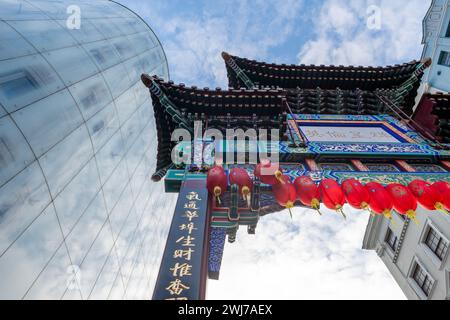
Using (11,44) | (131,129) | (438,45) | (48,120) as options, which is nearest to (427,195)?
(48,120)

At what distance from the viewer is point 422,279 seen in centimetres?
1485

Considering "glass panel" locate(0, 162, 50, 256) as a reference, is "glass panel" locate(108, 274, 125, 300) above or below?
below

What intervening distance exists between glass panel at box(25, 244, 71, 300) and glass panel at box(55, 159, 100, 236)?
91 cm

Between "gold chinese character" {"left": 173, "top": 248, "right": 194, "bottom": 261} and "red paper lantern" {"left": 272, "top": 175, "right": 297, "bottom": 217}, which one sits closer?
"gold chinese character" {"left": 173, "top": 248, "right": 194, "bottom": 261}

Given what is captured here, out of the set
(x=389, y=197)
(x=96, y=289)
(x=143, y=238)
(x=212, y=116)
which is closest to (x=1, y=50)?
(x=212, y=116)

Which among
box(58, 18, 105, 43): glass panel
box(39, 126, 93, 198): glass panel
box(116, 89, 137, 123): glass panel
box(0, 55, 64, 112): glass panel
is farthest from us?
box(116, 89, 137, 123): glass panel

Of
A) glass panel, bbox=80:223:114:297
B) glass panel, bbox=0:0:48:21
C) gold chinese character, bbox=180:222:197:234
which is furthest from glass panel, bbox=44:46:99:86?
gold chinese character, bbox=180:222:197:234

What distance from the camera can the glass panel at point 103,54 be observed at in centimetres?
1578

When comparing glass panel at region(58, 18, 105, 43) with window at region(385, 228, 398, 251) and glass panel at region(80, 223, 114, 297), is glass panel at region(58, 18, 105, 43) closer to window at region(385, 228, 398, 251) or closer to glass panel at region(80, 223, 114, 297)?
glass panel at region(80, 223, 114, 297)

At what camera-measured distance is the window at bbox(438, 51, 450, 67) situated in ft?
96.4

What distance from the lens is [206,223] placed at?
6.35 m

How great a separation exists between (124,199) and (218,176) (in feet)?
35.2

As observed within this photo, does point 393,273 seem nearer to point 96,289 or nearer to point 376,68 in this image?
point 376,68

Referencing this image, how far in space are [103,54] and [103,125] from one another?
5.42 metres
